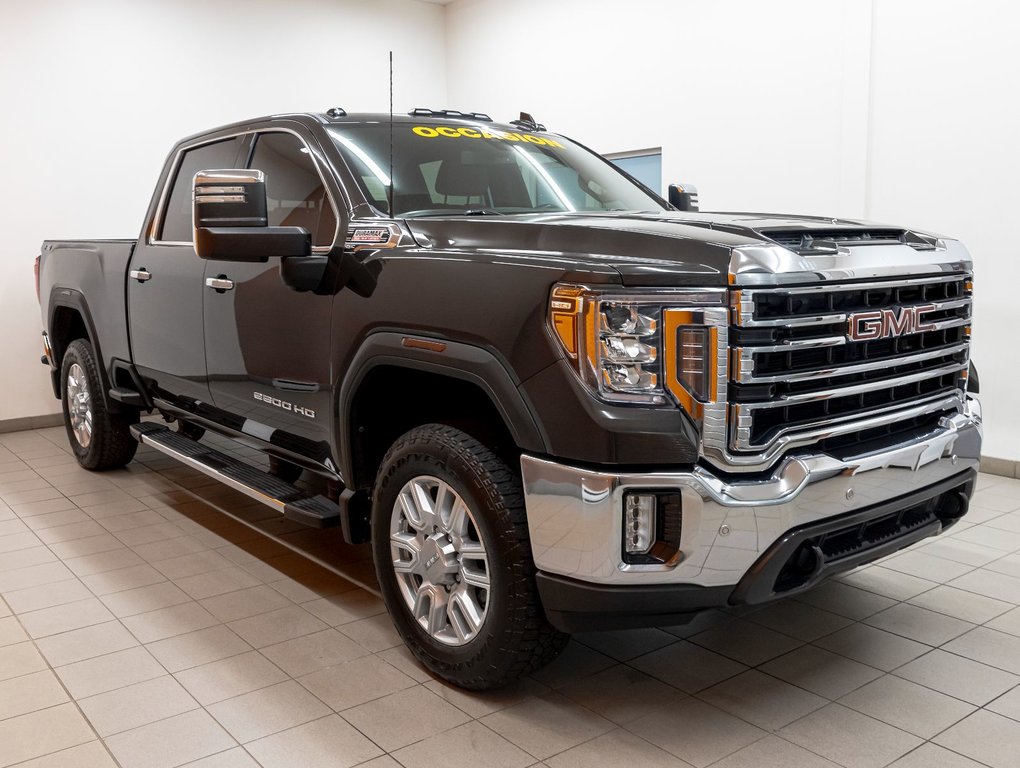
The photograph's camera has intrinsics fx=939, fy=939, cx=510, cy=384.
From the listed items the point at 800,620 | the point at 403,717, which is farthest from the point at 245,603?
the point at 800,620

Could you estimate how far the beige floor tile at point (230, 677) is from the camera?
109 inches

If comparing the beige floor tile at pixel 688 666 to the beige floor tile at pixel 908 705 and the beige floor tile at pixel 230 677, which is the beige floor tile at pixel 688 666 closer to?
the beige floor tile at pixel 908 705

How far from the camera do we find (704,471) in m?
2.18

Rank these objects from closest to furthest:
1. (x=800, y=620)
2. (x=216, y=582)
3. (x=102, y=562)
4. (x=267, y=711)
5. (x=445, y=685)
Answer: (x=267, y=711) < (x=445, y=685) < (x=800, y=620) < (x=216, y=582) < (x=102, y=562)

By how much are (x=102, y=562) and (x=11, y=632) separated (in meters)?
0.70

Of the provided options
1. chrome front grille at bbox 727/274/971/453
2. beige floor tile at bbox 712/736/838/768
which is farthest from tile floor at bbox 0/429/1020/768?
chrome front grille at bbox 727/274/971/453

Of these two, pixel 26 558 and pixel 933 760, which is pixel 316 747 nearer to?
pixel 933 760

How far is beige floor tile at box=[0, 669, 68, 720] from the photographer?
272 centimetres

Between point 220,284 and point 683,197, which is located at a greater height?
point 683,197

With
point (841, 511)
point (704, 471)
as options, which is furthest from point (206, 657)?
point (841, 511)

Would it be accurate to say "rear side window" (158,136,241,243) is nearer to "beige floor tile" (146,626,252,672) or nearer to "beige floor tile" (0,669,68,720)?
"beige floor tile" (146,626,252,672)

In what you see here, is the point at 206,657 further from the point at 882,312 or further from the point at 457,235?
the point at 882,312

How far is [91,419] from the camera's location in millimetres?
5262

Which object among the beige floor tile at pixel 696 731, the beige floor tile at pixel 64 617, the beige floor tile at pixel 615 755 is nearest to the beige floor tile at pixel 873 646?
the beige floor tile at pixel 696 731
